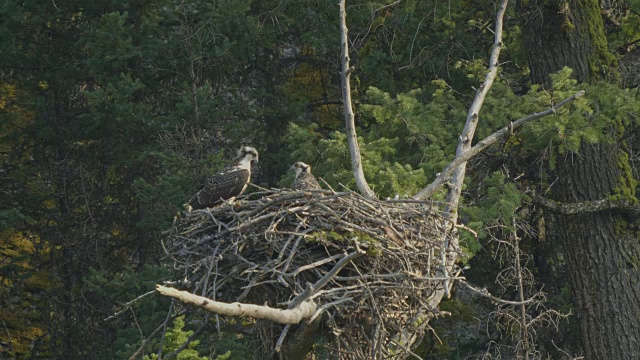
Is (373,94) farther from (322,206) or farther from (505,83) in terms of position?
(322,206)

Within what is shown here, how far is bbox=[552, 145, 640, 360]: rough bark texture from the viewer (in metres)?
13.6

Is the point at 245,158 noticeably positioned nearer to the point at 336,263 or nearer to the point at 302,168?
the point at 302,168

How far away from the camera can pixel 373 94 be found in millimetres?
14328

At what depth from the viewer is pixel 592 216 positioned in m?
13.8

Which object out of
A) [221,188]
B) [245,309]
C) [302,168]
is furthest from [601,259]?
[245,309]

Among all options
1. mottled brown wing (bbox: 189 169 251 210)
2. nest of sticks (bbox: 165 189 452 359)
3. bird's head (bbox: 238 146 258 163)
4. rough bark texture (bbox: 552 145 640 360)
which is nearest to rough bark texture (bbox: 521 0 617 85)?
rough bark texture (bbox: 552 145 640 360)

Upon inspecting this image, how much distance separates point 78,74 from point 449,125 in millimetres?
7116

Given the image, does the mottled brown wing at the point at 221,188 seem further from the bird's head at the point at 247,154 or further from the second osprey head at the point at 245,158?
the bird's head at the point at 247,154

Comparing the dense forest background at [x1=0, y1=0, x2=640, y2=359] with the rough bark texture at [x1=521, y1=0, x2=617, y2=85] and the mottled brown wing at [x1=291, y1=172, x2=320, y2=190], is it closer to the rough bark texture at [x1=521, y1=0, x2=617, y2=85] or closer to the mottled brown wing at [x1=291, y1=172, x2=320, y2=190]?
the rough bark texture at [x1=521, y1=0, x2=617, y2=85]

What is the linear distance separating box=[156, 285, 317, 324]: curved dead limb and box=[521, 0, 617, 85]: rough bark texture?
701cm

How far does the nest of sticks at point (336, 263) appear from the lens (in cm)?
826

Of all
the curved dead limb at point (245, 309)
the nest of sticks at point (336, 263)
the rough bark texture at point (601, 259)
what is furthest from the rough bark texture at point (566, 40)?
the curved dead limb at point (245, 309)

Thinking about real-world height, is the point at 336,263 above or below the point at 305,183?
above

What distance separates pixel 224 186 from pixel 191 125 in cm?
622
